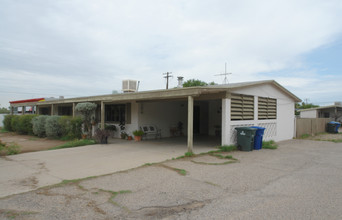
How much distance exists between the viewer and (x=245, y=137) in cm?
966

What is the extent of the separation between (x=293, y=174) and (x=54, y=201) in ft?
18.3

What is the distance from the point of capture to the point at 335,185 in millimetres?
5180

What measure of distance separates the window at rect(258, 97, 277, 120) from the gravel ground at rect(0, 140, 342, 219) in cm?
554

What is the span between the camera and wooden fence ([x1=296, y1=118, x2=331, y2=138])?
16.4 metres

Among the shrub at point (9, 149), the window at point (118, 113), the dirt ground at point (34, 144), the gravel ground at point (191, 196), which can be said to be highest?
the window at point (118, 113)

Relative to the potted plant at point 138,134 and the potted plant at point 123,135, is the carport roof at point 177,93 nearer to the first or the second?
the potted plant at point 138,134

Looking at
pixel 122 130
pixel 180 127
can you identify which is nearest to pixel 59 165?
pixel 122 130

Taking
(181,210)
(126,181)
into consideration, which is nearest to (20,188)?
(126,181)

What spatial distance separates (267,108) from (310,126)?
7968 millimetres

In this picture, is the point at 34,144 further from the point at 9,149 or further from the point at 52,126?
the point at 9,149

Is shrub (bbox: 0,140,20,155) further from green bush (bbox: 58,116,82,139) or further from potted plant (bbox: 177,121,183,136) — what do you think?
potted plant (bbox: 177,121,183,136)

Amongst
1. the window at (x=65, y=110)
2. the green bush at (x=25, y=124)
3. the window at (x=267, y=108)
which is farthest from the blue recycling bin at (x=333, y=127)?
the green bush at (x=25, y=124)

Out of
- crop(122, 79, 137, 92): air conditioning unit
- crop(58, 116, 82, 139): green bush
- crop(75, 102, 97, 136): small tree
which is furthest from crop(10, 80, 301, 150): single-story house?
crop(122, 79, 137, 92): air conditioning unit

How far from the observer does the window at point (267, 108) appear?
12.0 metres
